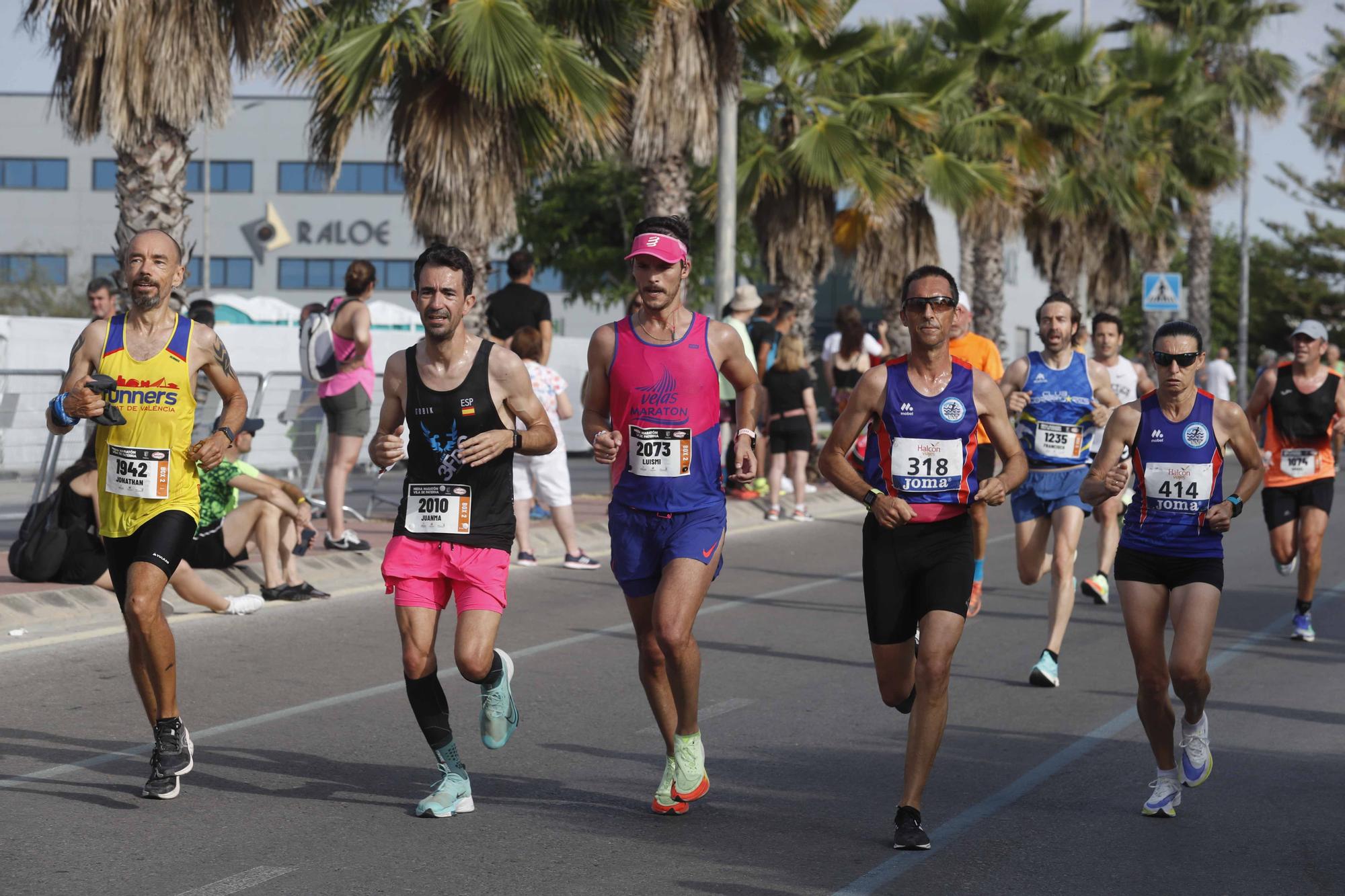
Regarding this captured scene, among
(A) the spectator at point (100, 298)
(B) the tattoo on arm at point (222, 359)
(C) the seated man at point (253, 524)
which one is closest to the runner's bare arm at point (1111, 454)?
(B) the tattoo on arm at point (222, 359)

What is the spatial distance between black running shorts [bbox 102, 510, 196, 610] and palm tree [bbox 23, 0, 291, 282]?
28.1 ft

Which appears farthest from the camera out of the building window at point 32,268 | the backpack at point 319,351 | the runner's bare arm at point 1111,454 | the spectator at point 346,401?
the building window at point 32,268

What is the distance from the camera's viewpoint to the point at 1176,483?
6.21m

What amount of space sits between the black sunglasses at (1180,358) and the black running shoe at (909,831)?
76.1 inches

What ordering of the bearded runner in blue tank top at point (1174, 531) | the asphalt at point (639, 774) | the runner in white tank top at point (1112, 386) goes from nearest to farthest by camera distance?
the asphalt at point (639, 774) → the bearded runner in blue tank top at point (1174, 531) → the runner in white tank top at point (1112, 386)

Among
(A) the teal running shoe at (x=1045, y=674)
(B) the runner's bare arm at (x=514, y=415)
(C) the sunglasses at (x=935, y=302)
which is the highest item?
(C) the sunglasses at (x=935, y=302)

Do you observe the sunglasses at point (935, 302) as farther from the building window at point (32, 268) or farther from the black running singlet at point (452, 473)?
the building window at point (32, 268)

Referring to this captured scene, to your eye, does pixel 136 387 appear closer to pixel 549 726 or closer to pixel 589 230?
pixel 549 726

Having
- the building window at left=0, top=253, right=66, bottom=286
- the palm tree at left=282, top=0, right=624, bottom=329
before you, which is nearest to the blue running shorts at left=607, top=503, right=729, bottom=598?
the palm tree at left=282, top=0, right=624, bottom=329

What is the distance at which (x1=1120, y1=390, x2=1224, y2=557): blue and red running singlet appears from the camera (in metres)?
6.15

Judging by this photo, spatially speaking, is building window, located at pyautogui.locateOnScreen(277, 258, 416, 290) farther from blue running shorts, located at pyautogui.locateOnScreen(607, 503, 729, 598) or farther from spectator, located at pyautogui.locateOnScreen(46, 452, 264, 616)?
blue running shorts, located at pyautogui.locateOnScreen(607, 503, 729, 598)

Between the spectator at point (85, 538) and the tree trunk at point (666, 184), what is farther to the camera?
the tree trunk at point (666, 184)

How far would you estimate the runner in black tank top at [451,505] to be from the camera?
19.1ft

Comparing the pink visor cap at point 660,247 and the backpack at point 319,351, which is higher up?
the pink visor cap at point 660,247
